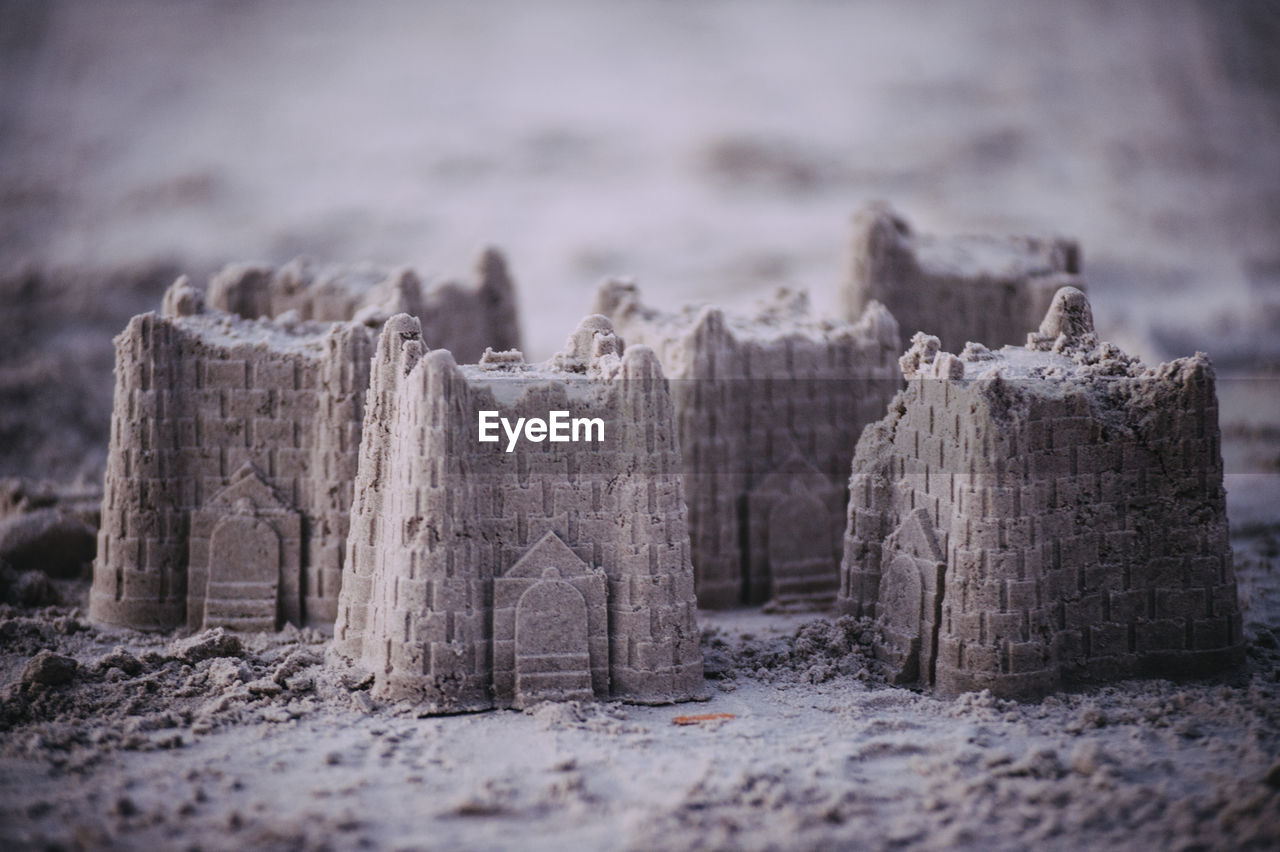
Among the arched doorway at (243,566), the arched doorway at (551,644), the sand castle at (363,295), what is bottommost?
the arched doorway at (551,644)

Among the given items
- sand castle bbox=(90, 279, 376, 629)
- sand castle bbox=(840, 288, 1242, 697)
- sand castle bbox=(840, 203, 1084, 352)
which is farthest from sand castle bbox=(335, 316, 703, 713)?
sand castle bbox=(840, 203, 1084, 352)

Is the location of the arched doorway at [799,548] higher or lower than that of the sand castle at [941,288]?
lower

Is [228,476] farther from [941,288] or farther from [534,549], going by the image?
[941,288]

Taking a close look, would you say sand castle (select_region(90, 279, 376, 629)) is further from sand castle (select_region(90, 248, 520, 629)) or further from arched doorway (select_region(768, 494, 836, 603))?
arched doorway (select_region(768, 494, 836, 603))

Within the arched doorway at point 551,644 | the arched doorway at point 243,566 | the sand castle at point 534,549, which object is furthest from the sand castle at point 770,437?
the arched doorway at point 243,566

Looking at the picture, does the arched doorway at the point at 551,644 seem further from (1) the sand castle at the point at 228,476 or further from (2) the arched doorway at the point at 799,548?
(2) the arched doorway at the point at 799,548

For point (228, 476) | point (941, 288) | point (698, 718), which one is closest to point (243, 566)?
point (228, 476)

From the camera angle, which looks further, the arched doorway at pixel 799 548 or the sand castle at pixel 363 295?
the sand castle at pixel 363 295

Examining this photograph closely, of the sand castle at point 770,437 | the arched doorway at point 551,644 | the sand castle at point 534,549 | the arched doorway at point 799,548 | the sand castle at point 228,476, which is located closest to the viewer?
the sand castle at point 534,549
